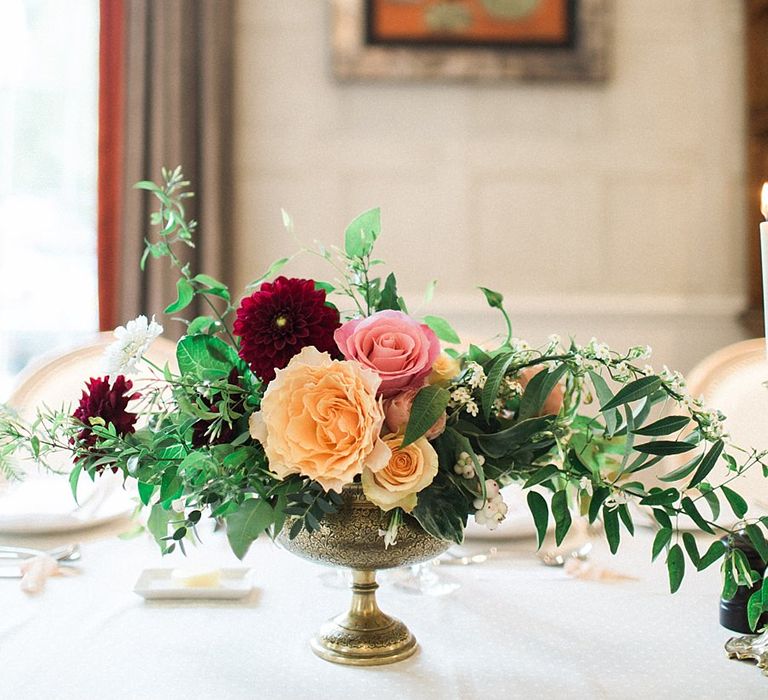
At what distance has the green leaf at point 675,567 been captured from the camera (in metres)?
0.75

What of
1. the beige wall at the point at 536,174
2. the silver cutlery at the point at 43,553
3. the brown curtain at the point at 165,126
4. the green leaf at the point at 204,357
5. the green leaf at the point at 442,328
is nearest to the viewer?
the green leaf at the point at 204,357

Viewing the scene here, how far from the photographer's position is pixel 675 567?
2.49 feet

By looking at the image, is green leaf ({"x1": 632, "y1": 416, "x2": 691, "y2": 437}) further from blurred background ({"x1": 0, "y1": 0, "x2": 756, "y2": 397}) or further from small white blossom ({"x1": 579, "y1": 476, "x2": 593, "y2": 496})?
blurred background ({"x1": 0, "y1": 0, "x2": 756, "y2": 397})

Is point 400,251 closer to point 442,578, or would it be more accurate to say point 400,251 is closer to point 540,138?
point 540,138

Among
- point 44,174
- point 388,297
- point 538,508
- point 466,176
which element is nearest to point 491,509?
point 538,508

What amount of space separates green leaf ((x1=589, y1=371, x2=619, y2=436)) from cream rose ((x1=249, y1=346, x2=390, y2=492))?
0.20 m

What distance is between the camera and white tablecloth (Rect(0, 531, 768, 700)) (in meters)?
0.80

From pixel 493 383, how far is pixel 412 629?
0.32 meters

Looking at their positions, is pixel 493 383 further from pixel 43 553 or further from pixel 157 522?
pixel 43 553

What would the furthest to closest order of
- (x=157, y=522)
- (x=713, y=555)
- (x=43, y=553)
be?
(x=43, y=553) → (x=157, y=522) → (x=713, y=555)

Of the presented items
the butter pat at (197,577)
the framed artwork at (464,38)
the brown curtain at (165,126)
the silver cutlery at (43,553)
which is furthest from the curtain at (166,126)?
the butter pat at (197,577)

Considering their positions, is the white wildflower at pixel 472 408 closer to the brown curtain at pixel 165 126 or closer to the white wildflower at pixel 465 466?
the white wildflower at pixel 465 466

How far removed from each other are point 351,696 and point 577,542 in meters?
0.53

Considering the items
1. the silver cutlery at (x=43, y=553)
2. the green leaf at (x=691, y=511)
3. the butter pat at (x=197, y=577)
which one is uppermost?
the green leaf at (x=691, y=511)
